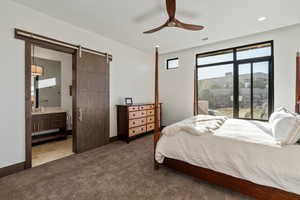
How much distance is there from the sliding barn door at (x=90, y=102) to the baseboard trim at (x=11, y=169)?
3.03 ft

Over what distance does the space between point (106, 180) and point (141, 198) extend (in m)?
0.66

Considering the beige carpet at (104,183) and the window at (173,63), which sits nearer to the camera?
the beige carpet at (104,183)

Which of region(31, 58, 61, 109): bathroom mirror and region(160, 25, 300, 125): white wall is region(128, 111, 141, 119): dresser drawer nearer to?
region(160, 25, 300, 125): white wall

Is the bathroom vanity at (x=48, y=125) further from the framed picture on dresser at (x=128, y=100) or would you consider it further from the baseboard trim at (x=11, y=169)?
the framed picture on dresser at (x=128, y=100)

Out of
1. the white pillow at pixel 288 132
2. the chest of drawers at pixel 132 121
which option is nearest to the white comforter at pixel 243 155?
the white pillow at pixel 288 132

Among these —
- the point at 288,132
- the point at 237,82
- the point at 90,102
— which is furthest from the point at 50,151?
the point at 237,82

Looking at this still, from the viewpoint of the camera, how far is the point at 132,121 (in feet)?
13.0

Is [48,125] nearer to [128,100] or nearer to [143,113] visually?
[128,100]

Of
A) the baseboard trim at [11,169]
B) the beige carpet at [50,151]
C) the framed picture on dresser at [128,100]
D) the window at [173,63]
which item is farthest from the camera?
the window at [173,63]

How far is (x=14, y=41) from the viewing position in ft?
7.75

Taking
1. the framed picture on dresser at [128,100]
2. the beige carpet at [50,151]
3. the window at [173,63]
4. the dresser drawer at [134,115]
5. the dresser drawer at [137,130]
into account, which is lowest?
the beige carpet at [50,151]

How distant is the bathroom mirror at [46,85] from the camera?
4.37m

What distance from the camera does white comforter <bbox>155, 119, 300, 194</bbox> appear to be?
148 centimetres

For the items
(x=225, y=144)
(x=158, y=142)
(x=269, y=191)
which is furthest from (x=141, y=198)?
(x=269, y=191)
